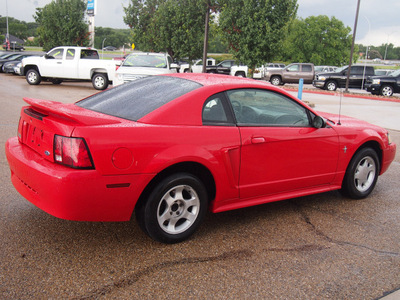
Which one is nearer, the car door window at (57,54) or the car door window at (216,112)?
the car door window at (216,112)

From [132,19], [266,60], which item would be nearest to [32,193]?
[266,60]

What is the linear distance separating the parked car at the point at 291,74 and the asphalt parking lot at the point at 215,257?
86.9ft

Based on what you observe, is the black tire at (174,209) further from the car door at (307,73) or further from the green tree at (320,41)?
the green tree at (320,41)

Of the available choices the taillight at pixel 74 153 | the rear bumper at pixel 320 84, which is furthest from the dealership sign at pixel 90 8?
the taillight at pixel 74 153

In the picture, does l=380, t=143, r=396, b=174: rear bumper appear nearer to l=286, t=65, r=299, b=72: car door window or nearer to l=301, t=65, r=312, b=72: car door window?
l=286, t=65, r=299, b=72: car door window

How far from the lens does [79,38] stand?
134 feet

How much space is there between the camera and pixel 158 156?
3.24 m

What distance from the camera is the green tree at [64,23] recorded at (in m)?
39.8

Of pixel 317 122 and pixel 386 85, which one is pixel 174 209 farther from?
pixel 386 85

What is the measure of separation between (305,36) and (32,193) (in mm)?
72246

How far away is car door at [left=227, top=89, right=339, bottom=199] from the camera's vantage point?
383 cm

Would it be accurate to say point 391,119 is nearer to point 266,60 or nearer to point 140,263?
point 140,263

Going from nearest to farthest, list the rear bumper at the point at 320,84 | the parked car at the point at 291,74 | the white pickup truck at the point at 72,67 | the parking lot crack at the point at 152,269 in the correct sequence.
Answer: the parking lot crack at the point at 152,269
the white pickup truck at the point at 72,67
the rear bumper at the point at 320,84
the parked car at the point at 291,74

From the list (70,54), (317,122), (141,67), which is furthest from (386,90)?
(317,122)
